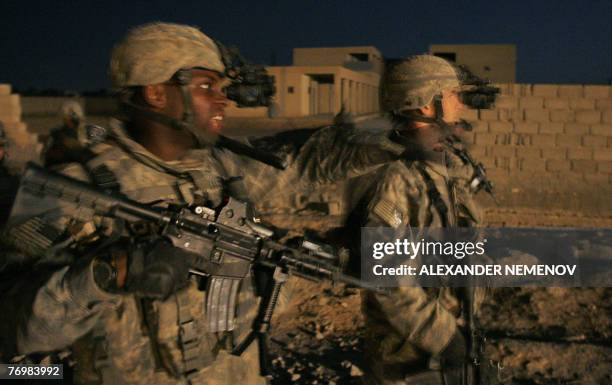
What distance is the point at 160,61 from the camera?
192cm

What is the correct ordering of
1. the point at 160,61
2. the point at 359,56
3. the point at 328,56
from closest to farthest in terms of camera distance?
1. the point at 160,61
2. the point at 328,56
3. the point at 359,56

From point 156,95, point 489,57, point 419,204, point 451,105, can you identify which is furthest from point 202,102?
point 489,57

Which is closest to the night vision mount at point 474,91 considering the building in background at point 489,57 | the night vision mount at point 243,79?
the night vision mount at point 243,79

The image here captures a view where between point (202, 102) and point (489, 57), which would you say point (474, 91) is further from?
point (489, 57)

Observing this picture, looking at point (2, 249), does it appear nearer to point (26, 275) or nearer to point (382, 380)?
point (26, 275)

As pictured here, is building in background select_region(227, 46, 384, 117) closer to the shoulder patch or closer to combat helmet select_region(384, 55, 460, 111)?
combat helmet select_region(384, 55, 460, 111)

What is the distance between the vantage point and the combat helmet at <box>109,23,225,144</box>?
1.92 meters

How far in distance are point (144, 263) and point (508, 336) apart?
4370 mm

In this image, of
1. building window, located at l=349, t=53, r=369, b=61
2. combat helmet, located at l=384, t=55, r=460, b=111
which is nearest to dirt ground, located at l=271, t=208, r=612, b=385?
combat helmet, located at l=384, t=55, r=460, b=111

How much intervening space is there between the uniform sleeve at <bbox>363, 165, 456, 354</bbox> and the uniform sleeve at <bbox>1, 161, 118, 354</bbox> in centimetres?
115

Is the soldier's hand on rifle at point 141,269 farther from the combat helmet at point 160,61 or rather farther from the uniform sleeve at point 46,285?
the combat helmet at point 160,61

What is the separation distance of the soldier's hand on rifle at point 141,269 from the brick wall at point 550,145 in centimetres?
962

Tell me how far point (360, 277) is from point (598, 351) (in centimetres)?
328

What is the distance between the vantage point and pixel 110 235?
64.6 inches
